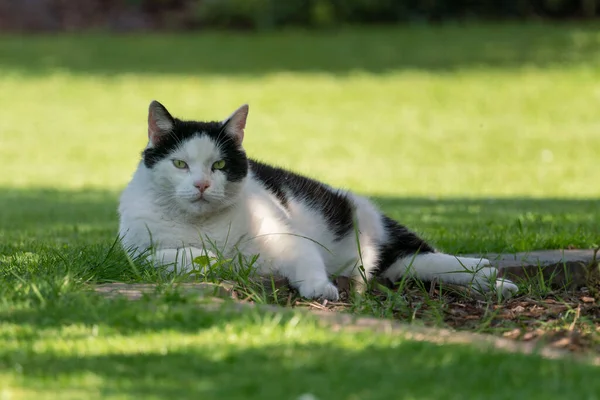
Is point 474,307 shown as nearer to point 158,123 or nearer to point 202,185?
point 202,185

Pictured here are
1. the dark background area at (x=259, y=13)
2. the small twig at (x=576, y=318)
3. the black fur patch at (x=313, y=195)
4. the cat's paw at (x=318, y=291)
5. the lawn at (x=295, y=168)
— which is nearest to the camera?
the lawn at (x=295, y=168)

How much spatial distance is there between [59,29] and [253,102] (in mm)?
9914

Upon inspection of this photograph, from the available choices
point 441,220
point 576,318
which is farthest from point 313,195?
point 441,220

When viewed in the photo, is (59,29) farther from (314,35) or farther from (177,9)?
(314,35)

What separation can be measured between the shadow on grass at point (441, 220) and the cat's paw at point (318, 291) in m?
1.77

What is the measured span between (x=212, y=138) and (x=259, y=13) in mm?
22120

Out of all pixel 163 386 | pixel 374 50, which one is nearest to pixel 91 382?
pixel 163 386

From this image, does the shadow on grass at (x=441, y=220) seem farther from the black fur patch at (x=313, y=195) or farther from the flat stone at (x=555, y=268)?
the black fur patch at (x=313, y=195)

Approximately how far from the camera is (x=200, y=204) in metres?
5.19

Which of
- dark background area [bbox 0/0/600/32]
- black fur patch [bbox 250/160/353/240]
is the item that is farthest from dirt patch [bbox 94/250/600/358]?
dark background area [bbox 0/0/600/32]

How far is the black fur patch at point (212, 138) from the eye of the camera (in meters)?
5.28

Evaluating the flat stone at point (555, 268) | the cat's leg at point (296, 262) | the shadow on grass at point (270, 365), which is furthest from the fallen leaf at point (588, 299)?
the shadow on grass at point (270, 365)

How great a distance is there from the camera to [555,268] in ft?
18.8

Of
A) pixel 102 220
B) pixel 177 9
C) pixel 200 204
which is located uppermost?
pixel 177 9
